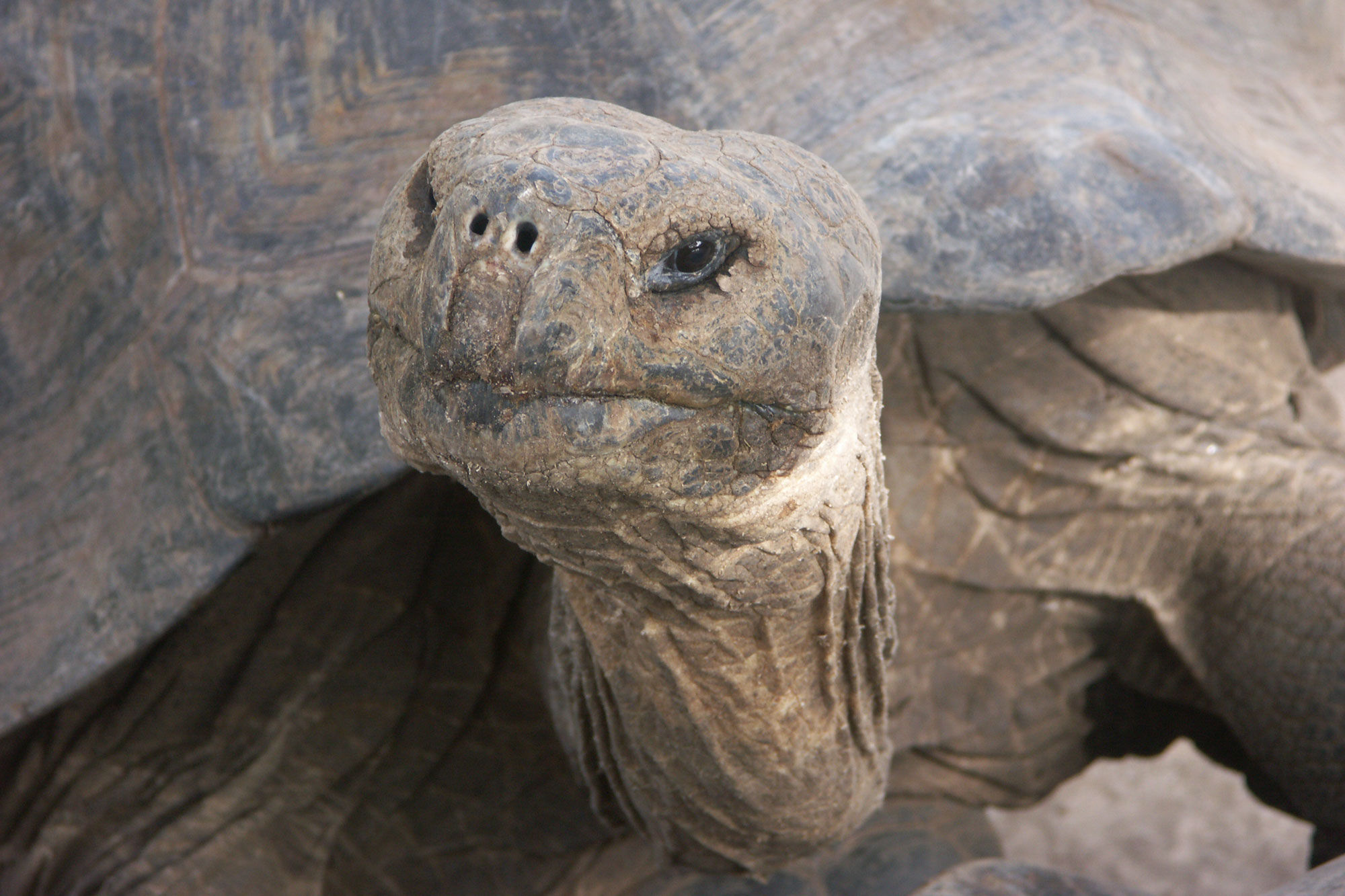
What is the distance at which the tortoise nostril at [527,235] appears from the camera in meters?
0.92

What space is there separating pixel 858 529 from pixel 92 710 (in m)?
1.52

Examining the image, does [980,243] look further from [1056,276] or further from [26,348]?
[26,348]

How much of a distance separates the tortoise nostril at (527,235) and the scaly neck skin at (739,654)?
0.23 metres

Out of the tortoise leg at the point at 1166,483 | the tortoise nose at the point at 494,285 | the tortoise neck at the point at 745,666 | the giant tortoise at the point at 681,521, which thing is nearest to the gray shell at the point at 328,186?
the giant tortoise at the point at 681,521

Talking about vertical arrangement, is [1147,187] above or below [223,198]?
above

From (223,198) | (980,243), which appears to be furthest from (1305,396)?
(223,198)

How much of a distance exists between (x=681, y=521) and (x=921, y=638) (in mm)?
1090

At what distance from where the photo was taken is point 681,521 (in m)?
1.09

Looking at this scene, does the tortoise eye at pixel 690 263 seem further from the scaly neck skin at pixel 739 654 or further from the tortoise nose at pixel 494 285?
the scaly neck skin at pixel 739 654

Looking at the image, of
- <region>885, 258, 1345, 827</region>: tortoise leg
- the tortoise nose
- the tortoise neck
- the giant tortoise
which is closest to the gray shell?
the giant tortoise

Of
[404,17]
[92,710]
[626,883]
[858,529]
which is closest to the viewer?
[858,529]

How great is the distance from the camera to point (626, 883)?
1.99 metres

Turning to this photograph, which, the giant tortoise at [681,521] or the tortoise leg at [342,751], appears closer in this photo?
the giant tortoise at [681,521]

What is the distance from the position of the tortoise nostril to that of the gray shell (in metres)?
0.70
